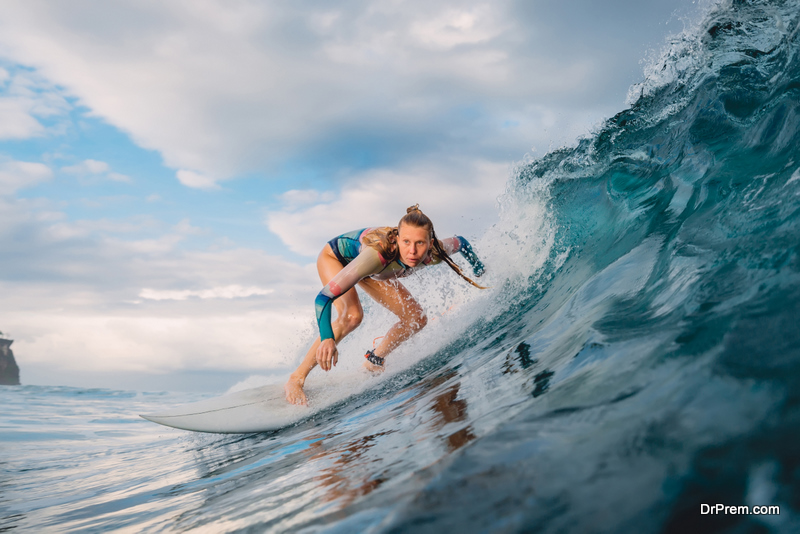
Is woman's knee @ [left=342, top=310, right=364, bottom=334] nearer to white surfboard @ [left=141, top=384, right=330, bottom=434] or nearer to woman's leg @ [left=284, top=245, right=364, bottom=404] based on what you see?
woman's leg @ [left=284, top=245, right=364, bottom=404]

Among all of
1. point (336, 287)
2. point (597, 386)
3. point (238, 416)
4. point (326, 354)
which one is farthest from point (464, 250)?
point (597, 386)

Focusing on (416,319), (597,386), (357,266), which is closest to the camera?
(597,386)

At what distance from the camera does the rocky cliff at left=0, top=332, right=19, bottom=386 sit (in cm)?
4059

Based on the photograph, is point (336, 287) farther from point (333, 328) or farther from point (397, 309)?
point (397, 309)

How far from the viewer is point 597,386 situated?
5.47 ft

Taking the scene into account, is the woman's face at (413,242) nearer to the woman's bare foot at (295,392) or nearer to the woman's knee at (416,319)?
the woman's knee at (416,319)

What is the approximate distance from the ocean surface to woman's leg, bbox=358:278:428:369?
0.29m

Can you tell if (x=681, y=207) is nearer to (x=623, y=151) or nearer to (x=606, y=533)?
(x=623, y=151)

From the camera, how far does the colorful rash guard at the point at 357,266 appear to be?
3838 millimetres

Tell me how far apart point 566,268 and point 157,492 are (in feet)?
14.1

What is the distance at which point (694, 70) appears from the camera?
5387 millimetres

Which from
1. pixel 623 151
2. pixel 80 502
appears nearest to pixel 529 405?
pixel 80 502

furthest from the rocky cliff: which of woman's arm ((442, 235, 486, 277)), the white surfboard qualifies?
woman's arm ((442, 235, 486, 277))

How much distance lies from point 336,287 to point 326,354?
55 cm
